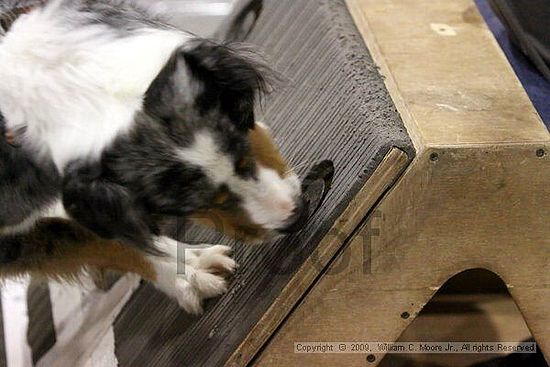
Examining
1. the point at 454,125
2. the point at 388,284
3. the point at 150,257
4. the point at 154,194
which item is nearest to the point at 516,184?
the point at 454,125

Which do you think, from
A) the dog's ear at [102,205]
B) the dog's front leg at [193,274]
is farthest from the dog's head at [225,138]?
the dog's front leg at [193,274]

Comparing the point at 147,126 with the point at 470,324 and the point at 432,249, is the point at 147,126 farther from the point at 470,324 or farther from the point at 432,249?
the point at 470,324

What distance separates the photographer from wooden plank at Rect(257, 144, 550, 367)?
1321 millimetres

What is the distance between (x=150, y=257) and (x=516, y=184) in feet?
2.48

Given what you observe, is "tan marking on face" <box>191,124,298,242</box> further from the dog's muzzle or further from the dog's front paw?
the dog's front paw

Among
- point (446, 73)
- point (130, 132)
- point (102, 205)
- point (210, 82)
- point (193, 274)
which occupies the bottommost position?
point (193, 274)

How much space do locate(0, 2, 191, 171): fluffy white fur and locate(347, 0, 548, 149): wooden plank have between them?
1.52ft

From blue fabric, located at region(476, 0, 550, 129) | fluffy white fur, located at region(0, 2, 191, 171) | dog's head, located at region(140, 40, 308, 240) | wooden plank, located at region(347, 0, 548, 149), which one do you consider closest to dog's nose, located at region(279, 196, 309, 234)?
dog's head, located at region(140, 40, 308, 240)

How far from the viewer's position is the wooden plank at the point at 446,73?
135 cm

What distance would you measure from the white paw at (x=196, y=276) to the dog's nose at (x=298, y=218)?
31 cm

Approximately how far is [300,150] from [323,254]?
1.04ft

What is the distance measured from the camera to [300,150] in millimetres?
1614

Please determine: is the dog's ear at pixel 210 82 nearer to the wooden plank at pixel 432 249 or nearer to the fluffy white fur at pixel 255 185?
the fluffy white fur at pixel 255 185

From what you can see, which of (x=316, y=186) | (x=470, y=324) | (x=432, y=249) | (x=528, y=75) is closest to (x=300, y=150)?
(x=316, y=186)
